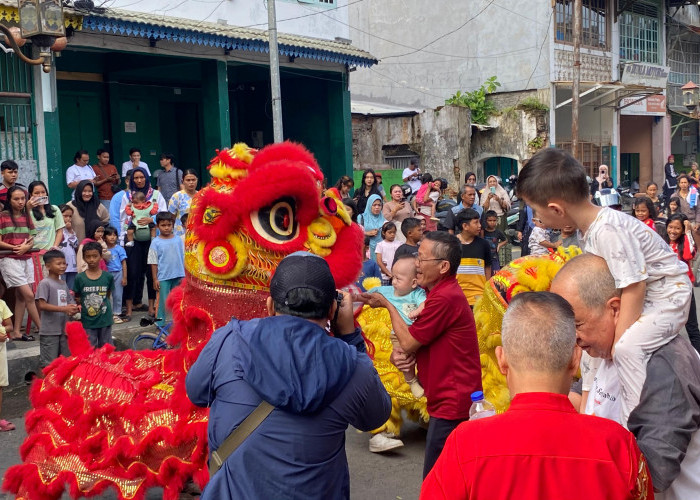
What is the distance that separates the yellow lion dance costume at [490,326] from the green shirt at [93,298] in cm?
258

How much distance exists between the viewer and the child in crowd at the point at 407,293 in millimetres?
4449

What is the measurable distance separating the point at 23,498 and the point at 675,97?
31.2m

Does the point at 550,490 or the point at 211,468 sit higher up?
the point at 550,490

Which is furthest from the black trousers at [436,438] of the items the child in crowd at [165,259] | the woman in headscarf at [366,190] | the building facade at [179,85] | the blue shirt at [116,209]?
the building facade at [179,85]

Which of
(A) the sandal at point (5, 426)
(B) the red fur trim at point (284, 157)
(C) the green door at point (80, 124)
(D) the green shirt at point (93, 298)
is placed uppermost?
(C) the green door at point (80, 124)

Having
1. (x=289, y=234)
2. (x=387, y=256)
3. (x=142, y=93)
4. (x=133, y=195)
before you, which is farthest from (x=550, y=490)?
(x=142, y=93)

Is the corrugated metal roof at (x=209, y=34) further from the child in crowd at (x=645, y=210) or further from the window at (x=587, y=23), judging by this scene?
the window at (x=587, y=23)

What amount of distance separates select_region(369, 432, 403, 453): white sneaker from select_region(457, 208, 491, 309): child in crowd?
2.49 meters

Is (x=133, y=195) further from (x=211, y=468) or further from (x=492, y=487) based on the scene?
(x=492, y=487)

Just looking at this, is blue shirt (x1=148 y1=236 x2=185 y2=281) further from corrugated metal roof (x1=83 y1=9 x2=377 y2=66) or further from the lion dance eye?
the lion dance eye

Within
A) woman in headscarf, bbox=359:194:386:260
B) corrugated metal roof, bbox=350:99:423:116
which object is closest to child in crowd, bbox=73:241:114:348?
woman in headscarf, bbox=359:194:386:260

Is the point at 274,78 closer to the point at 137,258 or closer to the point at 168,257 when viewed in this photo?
the point at 137,258

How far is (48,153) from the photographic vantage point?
11.3 metres

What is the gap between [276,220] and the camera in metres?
4.02
